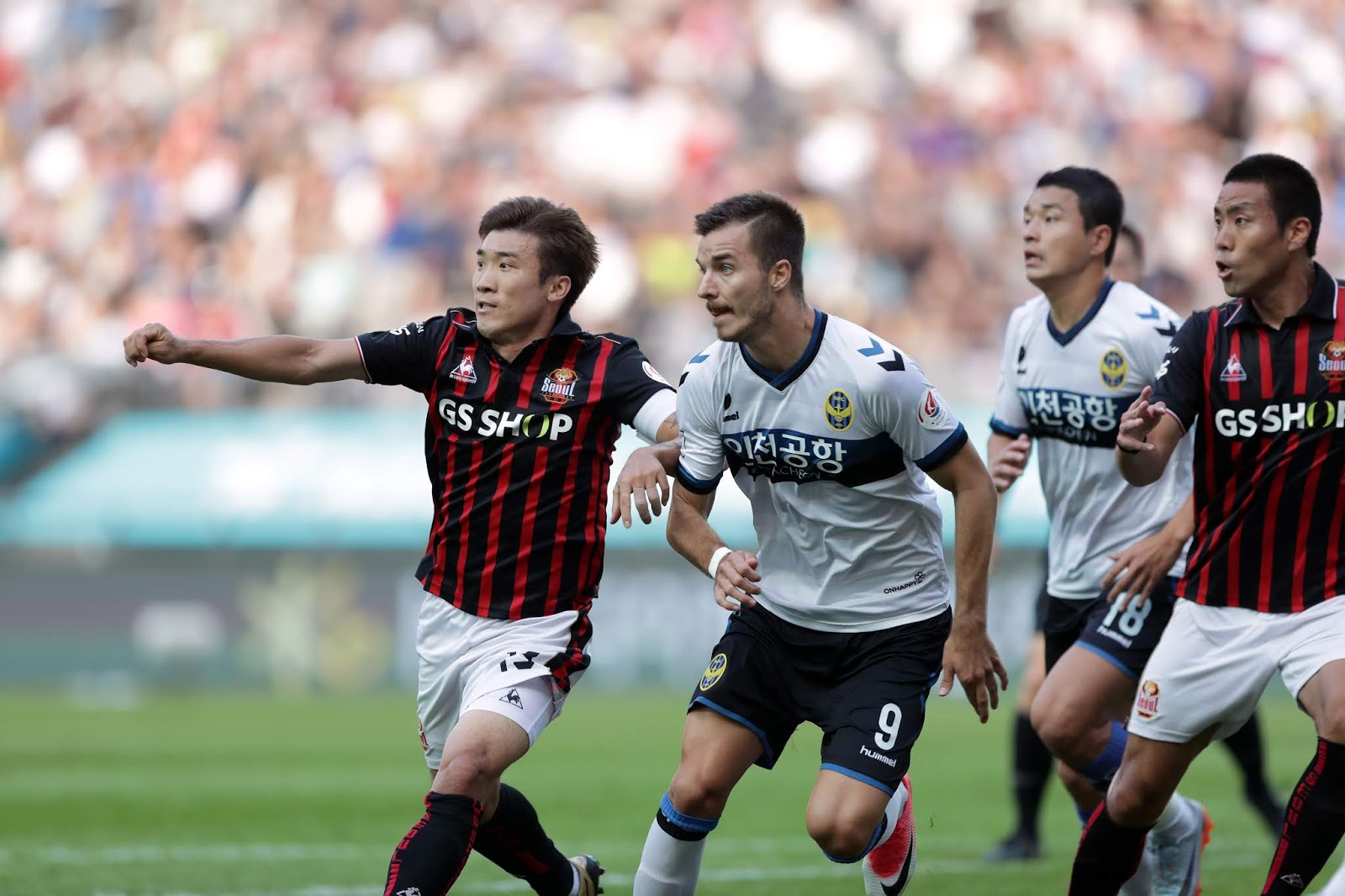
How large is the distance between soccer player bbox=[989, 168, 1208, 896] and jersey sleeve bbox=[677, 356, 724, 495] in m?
1.31

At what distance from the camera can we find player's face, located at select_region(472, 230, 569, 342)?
567cm

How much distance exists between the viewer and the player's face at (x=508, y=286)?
567 cm

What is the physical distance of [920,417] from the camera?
5270 mm

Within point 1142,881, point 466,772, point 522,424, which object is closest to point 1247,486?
point 1142,881

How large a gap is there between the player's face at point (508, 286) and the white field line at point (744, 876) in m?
2.57

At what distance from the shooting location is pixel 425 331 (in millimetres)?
5848

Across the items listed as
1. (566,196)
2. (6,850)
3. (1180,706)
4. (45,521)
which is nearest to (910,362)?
(1180,706)

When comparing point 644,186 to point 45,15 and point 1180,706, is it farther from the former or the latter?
point 1180,706

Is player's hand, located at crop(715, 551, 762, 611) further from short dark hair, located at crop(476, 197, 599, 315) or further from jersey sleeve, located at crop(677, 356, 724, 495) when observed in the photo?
short dark hair, located at crop(476, 197, 599, 315)

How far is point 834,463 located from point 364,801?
565 centimetres

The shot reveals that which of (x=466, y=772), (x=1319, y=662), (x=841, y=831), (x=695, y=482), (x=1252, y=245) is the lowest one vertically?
(x=841, y=831)

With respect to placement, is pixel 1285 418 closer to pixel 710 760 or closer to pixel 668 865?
pixel 710 760

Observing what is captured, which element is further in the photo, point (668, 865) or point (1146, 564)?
point (1146, 564)

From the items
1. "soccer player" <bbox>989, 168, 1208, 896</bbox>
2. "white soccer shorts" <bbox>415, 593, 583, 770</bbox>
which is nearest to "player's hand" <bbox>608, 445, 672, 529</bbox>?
"white soccer shorts" <bbox>415, 593, 583, 770</bbox>
